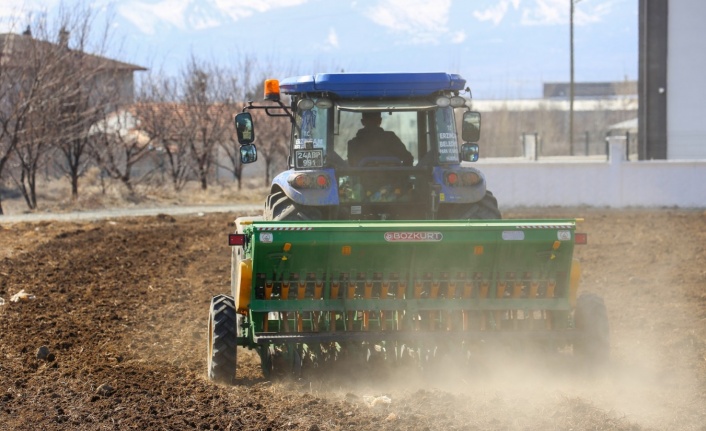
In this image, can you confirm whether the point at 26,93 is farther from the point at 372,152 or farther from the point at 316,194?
the point at 316,194

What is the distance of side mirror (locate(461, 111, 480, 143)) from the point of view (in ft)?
29.1

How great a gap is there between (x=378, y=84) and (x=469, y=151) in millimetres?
1237

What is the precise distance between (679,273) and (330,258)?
7.13 metres

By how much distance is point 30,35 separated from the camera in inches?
1029

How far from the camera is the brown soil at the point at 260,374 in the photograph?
6.23 metres

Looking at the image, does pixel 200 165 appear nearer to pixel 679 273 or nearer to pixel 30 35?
pixel 30 35

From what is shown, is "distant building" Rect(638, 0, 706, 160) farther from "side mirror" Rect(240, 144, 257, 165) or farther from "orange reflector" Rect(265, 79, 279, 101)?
"orange reflector" Rect(265, 79, 279, 101)

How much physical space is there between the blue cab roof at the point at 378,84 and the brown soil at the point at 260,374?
236 centimetres

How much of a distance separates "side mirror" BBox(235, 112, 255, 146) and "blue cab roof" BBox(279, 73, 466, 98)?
20.6 inches

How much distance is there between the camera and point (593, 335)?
755 cm

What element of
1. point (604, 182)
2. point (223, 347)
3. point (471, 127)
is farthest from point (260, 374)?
point (604, 182)

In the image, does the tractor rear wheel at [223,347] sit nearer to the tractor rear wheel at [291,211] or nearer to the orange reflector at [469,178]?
the tractor rear wheel at [291,211]

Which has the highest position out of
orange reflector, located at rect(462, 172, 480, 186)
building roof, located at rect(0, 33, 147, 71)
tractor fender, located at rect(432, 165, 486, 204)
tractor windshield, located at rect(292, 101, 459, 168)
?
building roof, located at rect(0, 33, 147, 71)

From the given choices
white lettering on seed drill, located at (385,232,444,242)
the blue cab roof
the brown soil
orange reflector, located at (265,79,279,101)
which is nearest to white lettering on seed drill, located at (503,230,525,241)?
white lettering on seed drill, located at (385,232,444,242)
